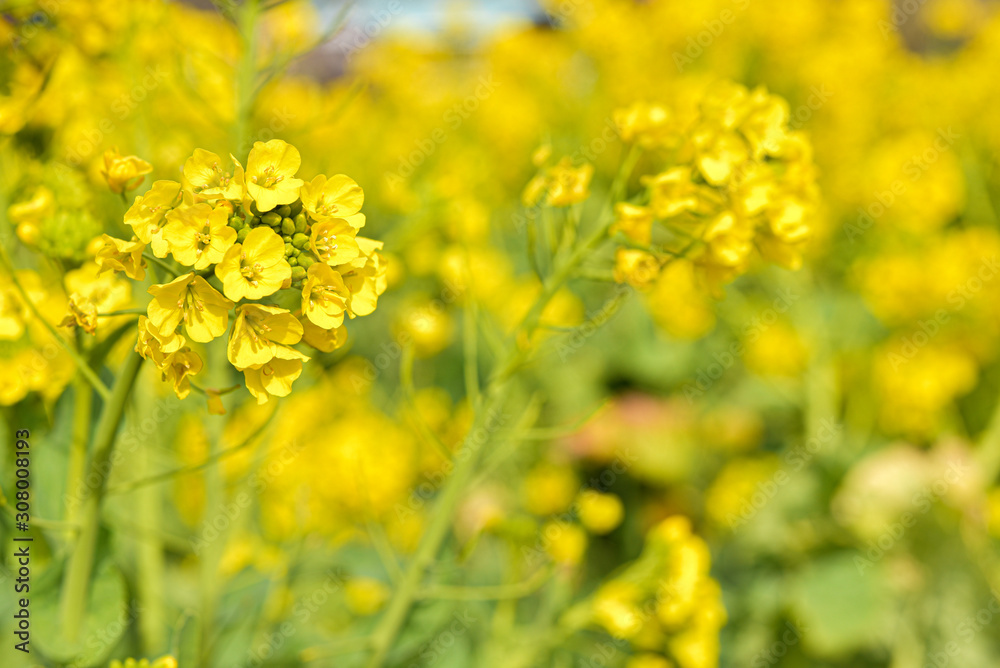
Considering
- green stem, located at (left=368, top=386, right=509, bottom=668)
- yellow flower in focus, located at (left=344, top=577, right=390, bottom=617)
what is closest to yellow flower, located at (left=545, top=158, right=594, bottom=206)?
green stem, located at (left=368, top=386, right=509, bottom=668)

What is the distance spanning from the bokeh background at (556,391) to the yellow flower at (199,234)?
0.22m

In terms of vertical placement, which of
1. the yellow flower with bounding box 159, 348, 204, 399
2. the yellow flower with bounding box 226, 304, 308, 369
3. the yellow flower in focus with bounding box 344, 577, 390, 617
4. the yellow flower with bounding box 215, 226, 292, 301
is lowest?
the yellow flower in focus with bounding box 344, 577, 390, 617

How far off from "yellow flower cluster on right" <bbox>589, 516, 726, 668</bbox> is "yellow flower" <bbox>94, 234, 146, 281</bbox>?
0.76m

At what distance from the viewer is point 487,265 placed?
1.84 meters

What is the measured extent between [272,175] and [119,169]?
0.20 meters

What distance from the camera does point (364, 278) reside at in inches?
20.5

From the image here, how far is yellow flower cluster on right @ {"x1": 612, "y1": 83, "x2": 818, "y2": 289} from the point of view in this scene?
69 centimetres

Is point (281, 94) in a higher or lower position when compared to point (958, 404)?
higher

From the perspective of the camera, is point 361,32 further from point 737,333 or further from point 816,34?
point 816,34

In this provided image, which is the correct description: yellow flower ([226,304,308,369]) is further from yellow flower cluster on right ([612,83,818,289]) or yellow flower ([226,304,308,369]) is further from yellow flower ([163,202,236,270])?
yellow flower cluster on right ([612,83,818,289])

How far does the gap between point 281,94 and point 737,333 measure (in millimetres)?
1772

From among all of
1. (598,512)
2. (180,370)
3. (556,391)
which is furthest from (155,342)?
(556,391)

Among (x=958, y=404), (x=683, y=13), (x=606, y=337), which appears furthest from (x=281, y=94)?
(x=958, y=404)

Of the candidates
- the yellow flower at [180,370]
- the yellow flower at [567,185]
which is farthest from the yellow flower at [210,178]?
the yellow flower at [567,185]
